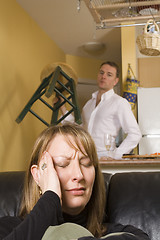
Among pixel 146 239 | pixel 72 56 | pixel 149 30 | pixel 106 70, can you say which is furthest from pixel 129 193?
pixel 72 56

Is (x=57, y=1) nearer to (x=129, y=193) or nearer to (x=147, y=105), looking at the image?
(x=147, y=105)

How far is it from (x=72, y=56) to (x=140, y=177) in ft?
17.7

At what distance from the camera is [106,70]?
3637 millimetres

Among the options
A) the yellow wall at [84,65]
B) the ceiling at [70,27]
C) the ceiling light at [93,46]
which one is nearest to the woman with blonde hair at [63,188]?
the ceiling at [70,27]

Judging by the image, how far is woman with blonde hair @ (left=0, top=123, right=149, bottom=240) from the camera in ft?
3.86

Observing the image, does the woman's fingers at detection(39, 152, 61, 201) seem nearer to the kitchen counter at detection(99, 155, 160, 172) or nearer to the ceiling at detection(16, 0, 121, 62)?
the kitchen counter at detection(99, 155, 160, 172)

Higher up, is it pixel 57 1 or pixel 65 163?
pixel 57 1

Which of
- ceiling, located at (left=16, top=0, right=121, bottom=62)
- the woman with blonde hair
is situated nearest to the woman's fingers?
the woman with blonde hair

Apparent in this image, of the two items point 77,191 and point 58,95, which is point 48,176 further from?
point 58,95

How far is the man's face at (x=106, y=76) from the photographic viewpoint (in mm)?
3635

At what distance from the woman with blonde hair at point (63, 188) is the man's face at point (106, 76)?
224 cm

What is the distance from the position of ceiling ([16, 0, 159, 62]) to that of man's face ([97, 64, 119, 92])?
733 millimetres

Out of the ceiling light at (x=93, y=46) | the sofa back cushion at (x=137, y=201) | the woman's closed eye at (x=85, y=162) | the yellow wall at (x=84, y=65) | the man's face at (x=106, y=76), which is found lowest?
the sofa back cushion at (x=137, y=201)

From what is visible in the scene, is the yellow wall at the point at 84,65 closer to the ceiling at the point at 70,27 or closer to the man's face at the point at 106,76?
the ceiling at the point at 70,27
